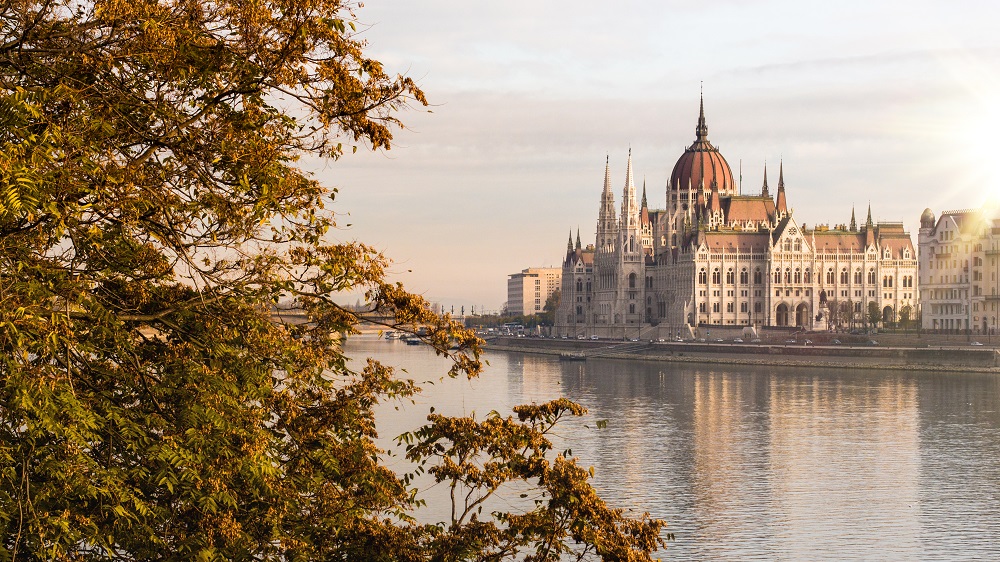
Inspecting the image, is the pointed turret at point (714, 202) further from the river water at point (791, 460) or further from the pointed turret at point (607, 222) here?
the river water at point (791, 460)

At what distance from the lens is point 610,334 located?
14988 centimetres

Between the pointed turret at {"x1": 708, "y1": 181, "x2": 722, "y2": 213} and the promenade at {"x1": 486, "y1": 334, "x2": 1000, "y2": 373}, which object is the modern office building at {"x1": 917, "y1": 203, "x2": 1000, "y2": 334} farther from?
the pointed turret at {"x1": 708, "y1": 181, "x2": 722, "y2": 213}

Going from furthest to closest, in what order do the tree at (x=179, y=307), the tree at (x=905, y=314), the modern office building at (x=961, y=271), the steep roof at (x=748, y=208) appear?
the steep roof at (x=748, y=208), the tree at (x=905, y=314), the modern office building at (x=961, y=271), the tree at (x=179, y=307)

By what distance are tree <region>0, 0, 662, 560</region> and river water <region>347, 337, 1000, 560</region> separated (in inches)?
57.3

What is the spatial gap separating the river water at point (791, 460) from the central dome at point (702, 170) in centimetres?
7917

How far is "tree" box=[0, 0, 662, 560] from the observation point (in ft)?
27.8

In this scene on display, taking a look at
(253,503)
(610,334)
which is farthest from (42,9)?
(610,334)

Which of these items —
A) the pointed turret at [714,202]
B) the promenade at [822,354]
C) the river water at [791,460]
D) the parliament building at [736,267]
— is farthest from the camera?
the pointed turret at [714,202]

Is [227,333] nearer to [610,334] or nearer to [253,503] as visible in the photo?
[253,503]

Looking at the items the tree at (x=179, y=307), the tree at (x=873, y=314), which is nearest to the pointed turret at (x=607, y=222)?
A: the tree at (x=873, y=314)

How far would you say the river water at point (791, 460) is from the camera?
2877 cm

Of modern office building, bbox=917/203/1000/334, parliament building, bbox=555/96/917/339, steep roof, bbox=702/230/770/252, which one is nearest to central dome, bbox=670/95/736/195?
parliament building, bbox=555/96/917/339

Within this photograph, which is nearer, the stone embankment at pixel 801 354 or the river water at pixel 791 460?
the river water at pixel 791 460

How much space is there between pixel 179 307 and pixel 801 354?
92672 millimetres
